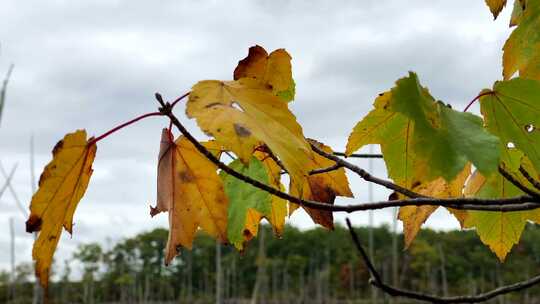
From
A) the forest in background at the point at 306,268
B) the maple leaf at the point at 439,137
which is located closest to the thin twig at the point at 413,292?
the maple leaf at the point at 439,137

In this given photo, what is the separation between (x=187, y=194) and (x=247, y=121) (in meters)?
0.11

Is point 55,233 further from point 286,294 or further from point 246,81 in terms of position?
point 286,294

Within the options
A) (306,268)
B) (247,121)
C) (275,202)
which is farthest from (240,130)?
(306,268)

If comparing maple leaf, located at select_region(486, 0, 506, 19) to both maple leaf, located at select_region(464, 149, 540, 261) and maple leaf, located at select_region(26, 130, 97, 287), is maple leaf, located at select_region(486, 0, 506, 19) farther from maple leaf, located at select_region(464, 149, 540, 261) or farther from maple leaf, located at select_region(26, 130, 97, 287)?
maple leaf, located at select_region(26, 130, 97, 287)

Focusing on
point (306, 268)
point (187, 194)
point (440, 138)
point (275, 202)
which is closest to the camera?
point (440, 138)

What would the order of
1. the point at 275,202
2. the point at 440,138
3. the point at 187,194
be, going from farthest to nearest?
the point at 275,202, the point at 187,194, the point at 440,138

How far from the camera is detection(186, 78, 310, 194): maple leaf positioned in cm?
28

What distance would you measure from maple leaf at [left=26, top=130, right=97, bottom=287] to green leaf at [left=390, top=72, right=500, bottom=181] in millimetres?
177

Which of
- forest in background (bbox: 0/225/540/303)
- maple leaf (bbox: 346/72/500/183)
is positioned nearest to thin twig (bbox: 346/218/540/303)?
maple leaf (bbox: 346/72/500/183)

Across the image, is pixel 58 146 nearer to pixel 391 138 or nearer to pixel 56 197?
pixel 56 197

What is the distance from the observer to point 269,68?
0.42 m

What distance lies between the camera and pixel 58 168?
0.34m

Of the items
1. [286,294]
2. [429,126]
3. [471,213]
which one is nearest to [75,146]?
[429,126]

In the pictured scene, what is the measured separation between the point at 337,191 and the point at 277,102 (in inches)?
6.2
